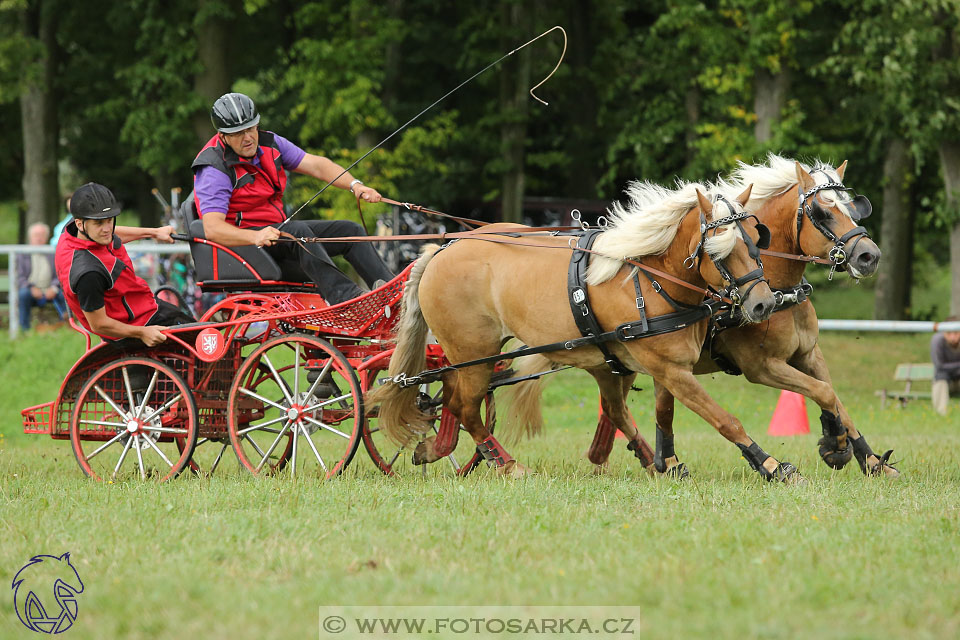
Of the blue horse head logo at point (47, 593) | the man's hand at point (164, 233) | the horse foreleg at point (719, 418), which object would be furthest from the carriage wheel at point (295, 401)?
the blue horse head logo at point (47, 593)

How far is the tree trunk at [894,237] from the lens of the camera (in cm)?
1919

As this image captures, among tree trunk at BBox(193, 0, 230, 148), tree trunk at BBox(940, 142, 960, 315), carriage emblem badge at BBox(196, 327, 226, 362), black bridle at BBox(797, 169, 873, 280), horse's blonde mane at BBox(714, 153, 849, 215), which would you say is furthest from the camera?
tree trunk at BBox(193, 0, 230, 148)

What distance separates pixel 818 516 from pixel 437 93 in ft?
58.1

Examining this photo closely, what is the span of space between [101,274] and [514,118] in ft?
43.8

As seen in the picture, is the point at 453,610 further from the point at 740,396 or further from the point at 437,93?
the point at 437,93

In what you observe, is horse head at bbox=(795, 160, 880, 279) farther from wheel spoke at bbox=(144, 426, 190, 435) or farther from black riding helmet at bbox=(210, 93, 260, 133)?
wheel spoke at bbox=(144, 426, 190, 435)

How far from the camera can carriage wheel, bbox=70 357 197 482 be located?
7.20m

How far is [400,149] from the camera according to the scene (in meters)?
19.5

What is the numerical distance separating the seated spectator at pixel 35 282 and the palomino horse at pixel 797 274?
32.1ft

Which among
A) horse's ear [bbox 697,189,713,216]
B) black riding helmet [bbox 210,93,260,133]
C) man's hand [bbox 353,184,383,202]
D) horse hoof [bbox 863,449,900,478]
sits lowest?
horse hoof [bbox 863,449,900,478]

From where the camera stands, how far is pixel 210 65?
19.0m

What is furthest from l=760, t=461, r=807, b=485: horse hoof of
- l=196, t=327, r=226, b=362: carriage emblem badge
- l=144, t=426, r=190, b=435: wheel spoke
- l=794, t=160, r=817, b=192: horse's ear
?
l=144, t=426, r=190, b=435: wheel spoke

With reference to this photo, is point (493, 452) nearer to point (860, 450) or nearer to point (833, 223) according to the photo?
point (860, 450)

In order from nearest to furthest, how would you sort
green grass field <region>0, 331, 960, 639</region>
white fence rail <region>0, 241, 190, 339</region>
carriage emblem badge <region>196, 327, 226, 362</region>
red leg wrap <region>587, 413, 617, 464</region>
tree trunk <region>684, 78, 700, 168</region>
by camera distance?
green grass field <region>0, 331, 960, 639</region>, carriage emblem badge <region>196, 327, 226, 362</region>, red leg wrap <region>587, 413, 617, 464</region>, white fence rail <region>0, 241, 190, 339</region>, tree trunk <region>684, 78, 700, 168</region>
